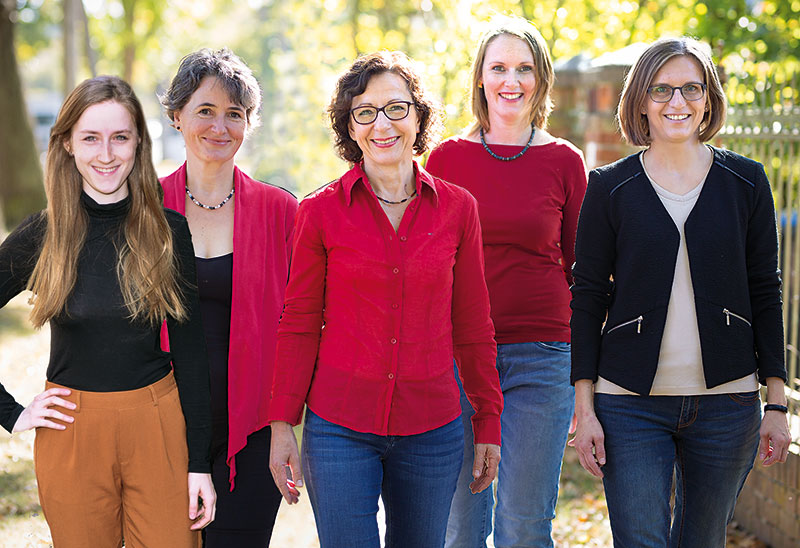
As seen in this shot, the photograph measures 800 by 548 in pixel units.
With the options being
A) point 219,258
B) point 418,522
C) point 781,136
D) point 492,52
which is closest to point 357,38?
point 781,136

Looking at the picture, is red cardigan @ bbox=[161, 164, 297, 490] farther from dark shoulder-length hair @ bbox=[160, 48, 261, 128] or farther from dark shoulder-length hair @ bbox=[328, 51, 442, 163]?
dark shoulder-length hair @ bbox=[328, 51, 442, 163]

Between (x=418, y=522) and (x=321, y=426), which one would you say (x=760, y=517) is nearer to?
(x=418, y=522)

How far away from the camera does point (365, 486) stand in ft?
9.90

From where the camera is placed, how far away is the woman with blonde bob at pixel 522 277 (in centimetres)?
385

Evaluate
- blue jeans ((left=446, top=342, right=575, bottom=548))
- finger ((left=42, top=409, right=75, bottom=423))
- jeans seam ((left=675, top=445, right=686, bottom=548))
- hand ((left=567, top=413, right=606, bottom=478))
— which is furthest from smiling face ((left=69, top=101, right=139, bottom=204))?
jeans seam ((left=675, top=445, right=686, bottom=548))

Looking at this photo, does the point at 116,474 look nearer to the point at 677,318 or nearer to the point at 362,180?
the point at 362,180

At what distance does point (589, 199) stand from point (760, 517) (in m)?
3.00

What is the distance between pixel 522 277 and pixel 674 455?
3.35 ft

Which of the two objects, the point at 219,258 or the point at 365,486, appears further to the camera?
the point at 219,258

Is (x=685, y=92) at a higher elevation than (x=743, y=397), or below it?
higher

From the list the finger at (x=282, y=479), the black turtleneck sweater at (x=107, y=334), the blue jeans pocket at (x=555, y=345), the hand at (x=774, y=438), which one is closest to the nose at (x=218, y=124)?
the black turtleneck sweater at (x=107, y=334)

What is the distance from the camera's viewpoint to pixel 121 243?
2.97 metres

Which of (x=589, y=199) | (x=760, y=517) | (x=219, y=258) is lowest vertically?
(x=760, y=517)

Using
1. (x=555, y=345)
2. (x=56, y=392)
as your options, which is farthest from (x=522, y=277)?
(x=56, y=392)
